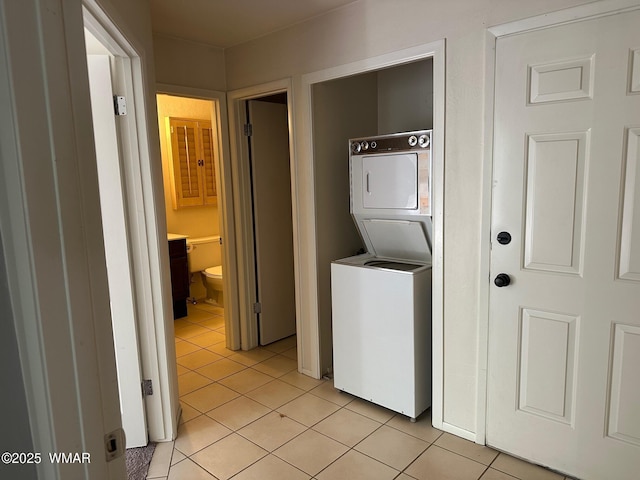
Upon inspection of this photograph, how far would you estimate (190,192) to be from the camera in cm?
462

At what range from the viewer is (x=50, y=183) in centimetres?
61

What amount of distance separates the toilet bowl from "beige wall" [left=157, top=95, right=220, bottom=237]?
0.52m

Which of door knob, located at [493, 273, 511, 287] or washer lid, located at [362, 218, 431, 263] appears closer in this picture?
door knob, located at [493, 273, 511, 287]

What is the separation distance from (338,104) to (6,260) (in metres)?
2.57

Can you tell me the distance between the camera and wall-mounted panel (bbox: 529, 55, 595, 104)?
175 cm

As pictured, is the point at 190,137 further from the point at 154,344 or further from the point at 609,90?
the point at 609,90

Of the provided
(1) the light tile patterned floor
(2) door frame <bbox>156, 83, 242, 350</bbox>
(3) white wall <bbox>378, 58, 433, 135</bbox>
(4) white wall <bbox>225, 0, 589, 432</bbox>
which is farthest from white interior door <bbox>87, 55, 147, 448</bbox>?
(3) white wall <bbox>378, 58, 433, 135</bbox>

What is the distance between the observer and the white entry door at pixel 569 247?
172 centimetres

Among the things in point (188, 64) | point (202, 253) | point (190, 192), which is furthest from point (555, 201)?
point (190, 192)

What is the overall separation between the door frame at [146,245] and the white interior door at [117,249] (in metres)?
0.04

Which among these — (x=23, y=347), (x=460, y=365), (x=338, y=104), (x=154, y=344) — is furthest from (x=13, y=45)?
(x=338, y=104)

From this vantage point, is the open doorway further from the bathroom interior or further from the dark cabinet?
the dark cabinet

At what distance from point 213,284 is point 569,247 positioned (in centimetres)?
335

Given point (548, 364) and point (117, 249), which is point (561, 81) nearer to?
point (548, 364)
